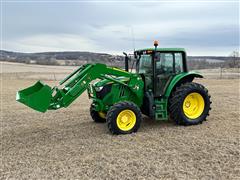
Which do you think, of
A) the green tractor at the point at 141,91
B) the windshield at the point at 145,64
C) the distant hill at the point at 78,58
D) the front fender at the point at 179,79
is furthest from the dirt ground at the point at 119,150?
the distant hill at the point at 78,58

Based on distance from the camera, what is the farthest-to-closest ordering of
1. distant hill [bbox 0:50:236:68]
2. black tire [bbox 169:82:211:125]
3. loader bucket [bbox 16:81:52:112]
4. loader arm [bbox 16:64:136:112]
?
distant hill [bbox 0:50:236:68] < black tire [bbox 169:82:211:125] < loader arm [bbox 16:64:136:112] < loader bucket [bbox 16:81:52:112]

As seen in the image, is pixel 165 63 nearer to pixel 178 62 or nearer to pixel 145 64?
pixel 178 62

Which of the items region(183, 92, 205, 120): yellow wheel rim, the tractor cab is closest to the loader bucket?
the tractor cab

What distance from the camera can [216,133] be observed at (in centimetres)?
703

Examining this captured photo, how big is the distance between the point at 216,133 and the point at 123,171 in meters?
3.04

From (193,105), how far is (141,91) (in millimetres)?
1552

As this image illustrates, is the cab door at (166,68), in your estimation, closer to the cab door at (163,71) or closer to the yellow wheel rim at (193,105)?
the cab door at (163,71)

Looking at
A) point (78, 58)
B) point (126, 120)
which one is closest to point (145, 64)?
point (126, 120)

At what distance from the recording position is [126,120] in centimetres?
713

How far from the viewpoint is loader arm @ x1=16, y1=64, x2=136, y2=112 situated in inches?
258

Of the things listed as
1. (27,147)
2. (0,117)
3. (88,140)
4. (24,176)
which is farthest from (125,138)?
(0,117)

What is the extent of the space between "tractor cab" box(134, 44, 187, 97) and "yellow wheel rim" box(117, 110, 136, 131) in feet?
3.42

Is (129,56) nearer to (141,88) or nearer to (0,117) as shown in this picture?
(141,88)

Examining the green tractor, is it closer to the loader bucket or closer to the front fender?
the front fender
